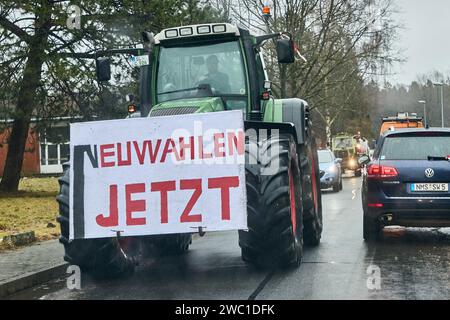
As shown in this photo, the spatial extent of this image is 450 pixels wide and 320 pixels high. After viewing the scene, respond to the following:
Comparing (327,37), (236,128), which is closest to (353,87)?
(327,37)

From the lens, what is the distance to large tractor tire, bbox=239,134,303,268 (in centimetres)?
734

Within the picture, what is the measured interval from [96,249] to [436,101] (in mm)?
109387

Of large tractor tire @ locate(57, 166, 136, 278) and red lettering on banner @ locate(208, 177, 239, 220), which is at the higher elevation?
red lettering on banner @ locate(208, 177, 239, 220)

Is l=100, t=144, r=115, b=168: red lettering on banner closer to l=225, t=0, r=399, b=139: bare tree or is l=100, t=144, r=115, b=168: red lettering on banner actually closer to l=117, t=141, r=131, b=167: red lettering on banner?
l=117, t=141, r=131, b=167: red lettering on banner

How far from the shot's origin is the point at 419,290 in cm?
685

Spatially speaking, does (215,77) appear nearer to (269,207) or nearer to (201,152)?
(201,152)

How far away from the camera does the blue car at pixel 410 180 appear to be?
991 centimetres

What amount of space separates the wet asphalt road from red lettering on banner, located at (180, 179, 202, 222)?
2.37 feet

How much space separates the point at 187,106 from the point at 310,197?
8.42 feet

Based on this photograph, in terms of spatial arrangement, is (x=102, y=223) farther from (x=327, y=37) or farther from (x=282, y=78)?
(x=327, y=37)

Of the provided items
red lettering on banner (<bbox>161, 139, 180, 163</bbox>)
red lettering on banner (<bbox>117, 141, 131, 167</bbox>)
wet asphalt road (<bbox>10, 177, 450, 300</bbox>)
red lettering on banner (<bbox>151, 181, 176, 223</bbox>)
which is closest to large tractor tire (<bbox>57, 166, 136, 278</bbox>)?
wet asphalt road (<bbox>10, 177, 450, 300</bbox>)

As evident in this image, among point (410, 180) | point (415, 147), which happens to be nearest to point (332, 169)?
point (415, 147)

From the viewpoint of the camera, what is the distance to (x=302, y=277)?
7617 mm

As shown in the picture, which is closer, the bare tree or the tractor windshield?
the tractor windshield
